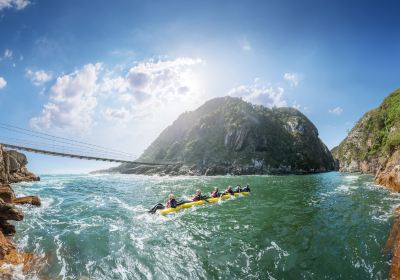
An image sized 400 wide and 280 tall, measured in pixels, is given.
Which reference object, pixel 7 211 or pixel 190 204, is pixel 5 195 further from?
pixel 190 204

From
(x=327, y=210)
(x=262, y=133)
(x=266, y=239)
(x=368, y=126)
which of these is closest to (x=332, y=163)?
(x=262, y=133)

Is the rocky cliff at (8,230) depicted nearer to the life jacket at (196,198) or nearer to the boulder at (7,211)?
the boulder at (7,211)

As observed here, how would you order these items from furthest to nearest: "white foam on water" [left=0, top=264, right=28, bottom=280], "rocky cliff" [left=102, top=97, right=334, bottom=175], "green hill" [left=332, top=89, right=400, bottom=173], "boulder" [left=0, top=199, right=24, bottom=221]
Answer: "rocky cliff" [left=102, top=97, right=334, bottom=175], "green hill" [left=332, top=89, right=400, bottom=173], "boulder" [left=0, top=199, right=24, bottom=221], "white foam on water" [left=0, top=264, right=28, bottom=280]

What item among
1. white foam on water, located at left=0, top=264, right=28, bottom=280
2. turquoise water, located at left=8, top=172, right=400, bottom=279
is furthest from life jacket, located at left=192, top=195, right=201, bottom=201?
white foam on water, located at left=0, top=264, right=28, bottom=280

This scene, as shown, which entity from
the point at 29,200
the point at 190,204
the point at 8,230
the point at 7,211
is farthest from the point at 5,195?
the point at 190,204

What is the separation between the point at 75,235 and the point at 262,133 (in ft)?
448

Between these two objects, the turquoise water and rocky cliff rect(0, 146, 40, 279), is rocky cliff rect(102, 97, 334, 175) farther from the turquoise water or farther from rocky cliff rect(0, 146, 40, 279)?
rocky cliff rect(0, 146, 40, 279)

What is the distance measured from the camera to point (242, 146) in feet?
452

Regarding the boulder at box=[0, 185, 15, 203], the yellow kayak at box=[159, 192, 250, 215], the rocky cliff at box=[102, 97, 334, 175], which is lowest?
the yellow kayak at box=[159, 192, 250, 215]

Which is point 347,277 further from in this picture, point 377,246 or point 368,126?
point 368,126

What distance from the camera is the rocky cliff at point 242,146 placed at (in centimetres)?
12388

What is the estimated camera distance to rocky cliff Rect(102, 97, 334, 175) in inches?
4877

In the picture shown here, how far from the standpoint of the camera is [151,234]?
59.3 ft

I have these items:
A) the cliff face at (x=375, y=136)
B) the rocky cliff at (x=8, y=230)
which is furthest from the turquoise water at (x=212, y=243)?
the cliff face at (x=375, y=136)
